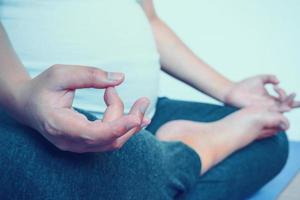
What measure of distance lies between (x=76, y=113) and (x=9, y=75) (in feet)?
0.34

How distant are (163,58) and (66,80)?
1.77 feet

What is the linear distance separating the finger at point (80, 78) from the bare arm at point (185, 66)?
0.52m

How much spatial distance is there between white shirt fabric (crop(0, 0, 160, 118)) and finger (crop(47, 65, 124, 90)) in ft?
0.71

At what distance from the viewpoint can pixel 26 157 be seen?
42cm

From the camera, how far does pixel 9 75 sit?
439 mm

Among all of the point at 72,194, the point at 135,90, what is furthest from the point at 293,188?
the point at 72,194

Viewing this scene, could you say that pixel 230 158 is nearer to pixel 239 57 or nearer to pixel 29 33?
pixel 29 33

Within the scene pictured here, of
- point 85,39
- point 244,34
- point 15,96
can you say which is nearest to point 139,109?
point 15,96

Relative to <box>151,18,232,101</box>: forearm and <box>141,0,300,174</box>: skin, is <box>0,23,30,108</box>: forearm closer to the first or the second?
<box>141,0,300,174</box>: skin

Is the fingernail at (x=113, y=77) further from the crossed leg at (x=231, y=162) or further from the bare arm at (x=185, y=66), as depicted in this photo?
the bare arm at (x=185, y=66)

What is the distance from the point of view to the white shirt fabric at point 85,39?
0.59 meters

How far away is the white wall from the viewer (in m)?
1.25

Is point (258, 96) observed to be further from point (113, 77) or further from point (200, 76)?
point (113, 77)

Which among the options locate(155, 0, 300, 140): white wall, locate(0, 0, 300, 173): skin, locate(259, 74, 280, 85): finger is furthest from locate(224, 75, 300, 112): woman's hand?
locate(155, 0, 300, 140): white wall
